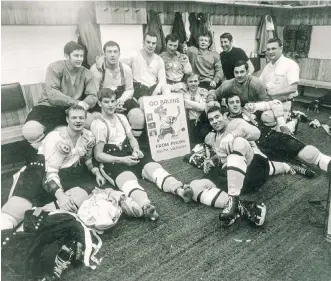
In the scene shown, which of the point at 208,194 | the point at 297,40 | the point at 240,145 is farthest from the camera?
the point at 297,40

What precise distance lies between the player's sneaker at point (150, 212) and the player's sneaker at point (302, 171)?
5.67ft

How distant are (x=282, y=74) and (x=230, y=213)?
109 inches

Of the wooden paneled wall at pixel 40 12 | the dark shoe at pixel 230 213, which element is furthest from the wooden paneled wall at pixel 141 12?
the dark shoe at pixel 230 213

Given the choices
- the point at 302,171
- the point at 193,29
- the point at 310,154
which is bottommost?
the point at 302,171

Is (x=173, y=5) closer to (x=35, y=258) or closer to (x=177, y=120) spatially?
(x=177, y=120)

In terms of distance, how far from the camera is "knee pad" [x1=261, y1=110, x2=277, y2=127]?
3.94m

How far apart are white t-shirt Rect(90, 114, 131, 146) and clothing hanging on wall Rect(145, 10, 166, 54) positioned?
2552 millimetres

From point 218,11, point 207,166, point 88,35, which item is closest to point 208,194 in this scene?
point 207,166

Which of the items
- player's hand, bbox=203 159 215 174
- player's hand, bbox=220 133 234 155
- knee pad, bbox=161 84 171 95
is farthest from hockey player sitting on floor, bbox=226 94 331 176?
knee pad, bbox=161 84 171 95

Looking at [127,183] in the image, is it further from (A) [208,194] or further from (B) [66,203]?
(A) [208,194]

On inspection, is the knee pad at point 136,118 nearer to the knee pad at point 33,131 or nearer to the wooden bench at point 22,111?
the knee pad at point 33,131

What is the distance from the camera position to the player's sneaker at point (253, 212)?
2.46 m

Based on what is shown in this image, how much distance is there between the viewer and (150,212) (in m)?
2.58

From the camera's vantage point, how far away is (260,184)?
3088 mm
